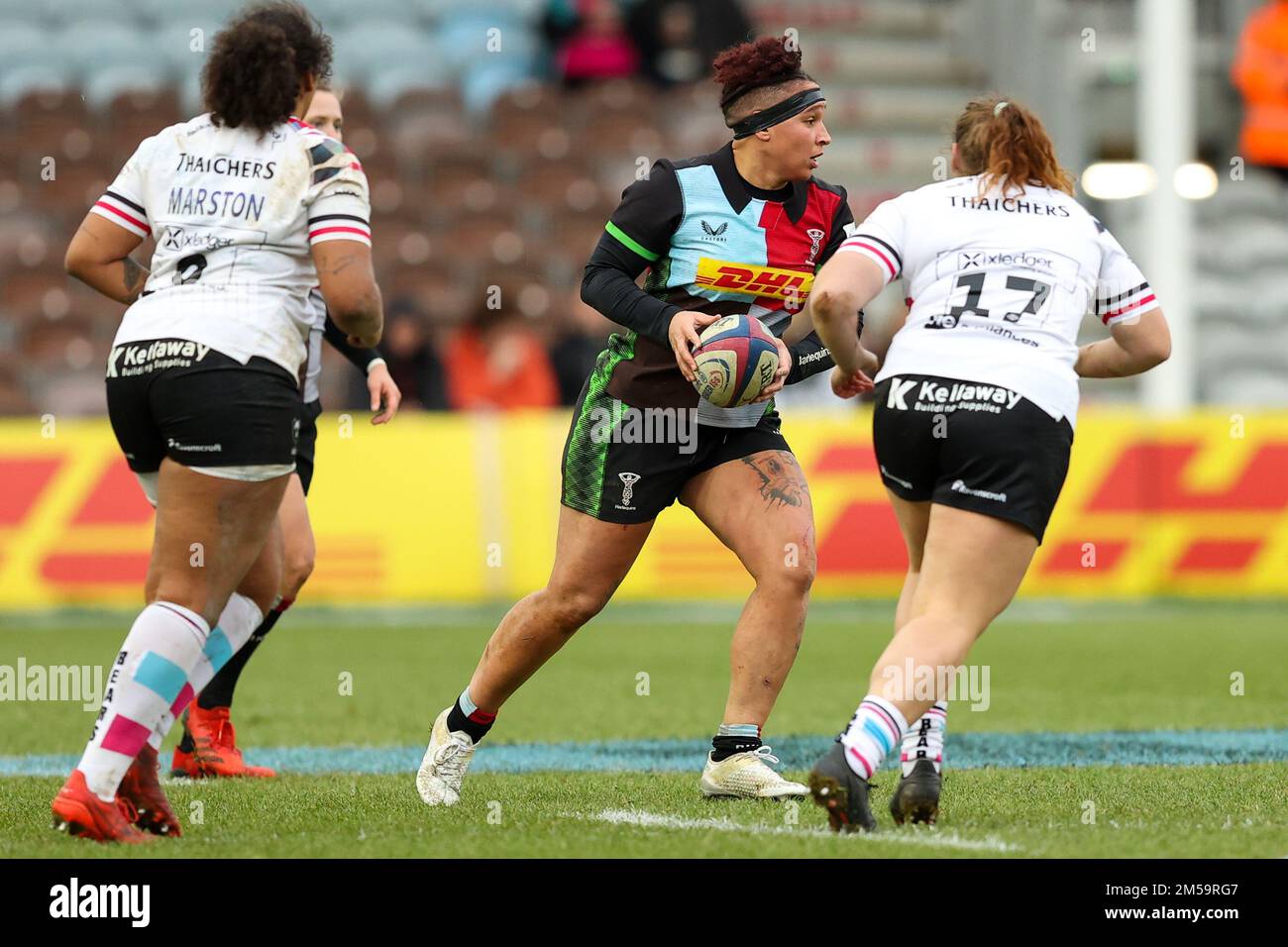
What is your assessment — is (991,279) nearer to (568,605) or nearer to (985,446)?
(985,446)

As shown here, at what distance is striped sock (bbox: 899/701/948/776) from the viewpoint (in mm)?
5645

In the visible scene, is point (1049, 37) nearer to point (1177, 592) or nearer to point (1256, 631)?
point (1177, 592)

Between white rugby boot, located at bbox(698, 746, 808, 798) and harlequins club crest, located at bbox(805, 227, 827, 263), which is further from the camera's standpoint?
harlequins club crest, located at bbox(805, 227, 827, 263)

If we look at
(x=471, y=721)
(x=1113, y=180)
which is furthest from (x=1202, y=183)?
(x=471, y=721)

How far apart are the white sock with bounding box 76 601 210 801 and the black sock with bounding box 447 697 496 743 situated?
1231mm

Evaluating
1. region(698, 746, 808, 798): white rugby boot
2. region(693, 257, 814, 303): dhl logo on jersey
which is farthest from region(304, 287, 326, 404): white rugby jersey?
region(698, 746, 808, 798): white rugby boot

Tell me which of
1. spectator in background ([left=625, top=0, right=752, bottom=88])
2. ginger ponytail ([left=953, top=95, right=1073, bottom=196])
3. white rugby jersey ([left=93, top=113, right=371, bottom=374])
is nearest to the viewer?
white rugby jersey ([left=93, top=113, right=371, bottom=374])

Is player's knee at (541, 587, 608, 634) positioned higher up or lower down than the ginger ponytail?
lower down

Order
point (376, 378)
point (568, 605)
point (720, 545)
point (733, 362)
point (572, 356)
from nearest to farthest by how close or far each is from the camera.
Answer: point (733, 362), point (568, 605), point (376, 378), point (720, 545), point (572, 356)

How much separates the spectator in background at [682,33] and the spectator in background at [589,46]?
0.23 meters

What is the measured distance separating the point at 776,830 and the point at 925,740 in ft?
1.97

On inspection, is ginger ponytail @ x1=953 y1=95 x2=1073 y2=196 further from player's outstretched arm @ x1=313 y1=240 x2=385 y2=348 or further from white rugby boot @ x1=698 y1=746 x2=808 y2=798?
white rugby boot @ x1=698 y1=746 x2=808 y2=798

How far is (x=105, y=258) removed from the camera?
5.40 meters
